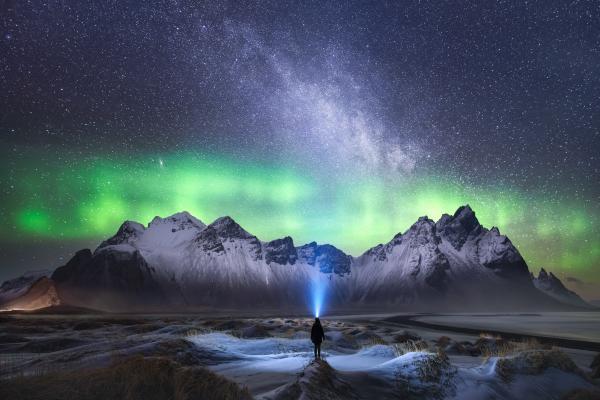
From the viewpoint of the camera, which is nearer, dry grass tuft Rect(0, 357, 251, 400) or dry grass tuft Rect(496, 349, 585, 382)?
dry grass tuft Rect(0, 357, 251, 400)

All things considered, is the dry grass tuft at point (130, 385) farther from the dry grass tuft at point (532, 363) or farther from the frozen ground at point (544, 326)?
the frozen ground at point (544, 326)

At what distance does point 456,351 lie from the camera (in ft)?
105

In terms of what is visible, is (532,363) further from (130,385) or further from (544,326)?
(544,326)

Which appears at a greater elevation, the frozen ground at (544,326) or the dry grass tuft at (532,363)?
the dry grass tuft at (532,363)

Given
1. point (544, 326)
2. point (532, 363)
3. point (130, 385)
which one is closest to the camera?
point (130, 385)

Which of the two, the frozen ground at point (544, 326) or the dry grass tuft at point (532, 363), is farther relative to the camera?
the frozen ground at point (544, 326)

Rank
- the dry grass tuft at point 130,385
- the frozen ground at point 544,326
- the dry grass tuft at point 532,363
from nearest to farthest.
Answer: the dry grass tuft at point 130,385
the dry grass tuft at point 532,363
the frozen ground at point 544,326

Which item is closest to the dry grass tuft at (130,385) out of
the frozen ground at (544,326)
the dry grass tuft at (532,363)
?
the dry grass tuft at (532,363)

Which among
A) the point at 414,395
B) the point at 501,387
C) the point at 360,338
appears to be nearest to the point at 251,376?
the point at 414,395

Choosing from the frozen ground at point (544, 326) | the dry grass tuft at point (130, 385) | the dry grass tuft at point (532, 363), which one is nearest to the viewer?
the dry grass tuft at point (130, 385)

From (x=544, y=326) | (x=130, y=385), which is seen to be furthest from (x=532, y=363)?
(x=544, y=326)

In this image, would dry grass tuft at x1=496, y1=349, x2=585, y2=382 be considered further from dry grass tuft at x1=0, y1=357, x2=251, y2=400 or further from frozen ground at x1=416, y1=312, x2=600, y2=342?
frozen ground at x1=416, y1=312, x2=600, y2=342

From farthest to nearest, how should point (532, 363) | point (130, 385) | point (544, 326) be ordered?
point (544, 326) → point (532, 363) → point (130, 385)

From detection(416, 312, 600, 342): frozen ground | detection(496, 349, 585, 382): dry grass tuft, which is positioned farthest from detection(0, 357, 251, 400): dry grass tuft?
detection(416, 312, 600, 342): frozen ground
